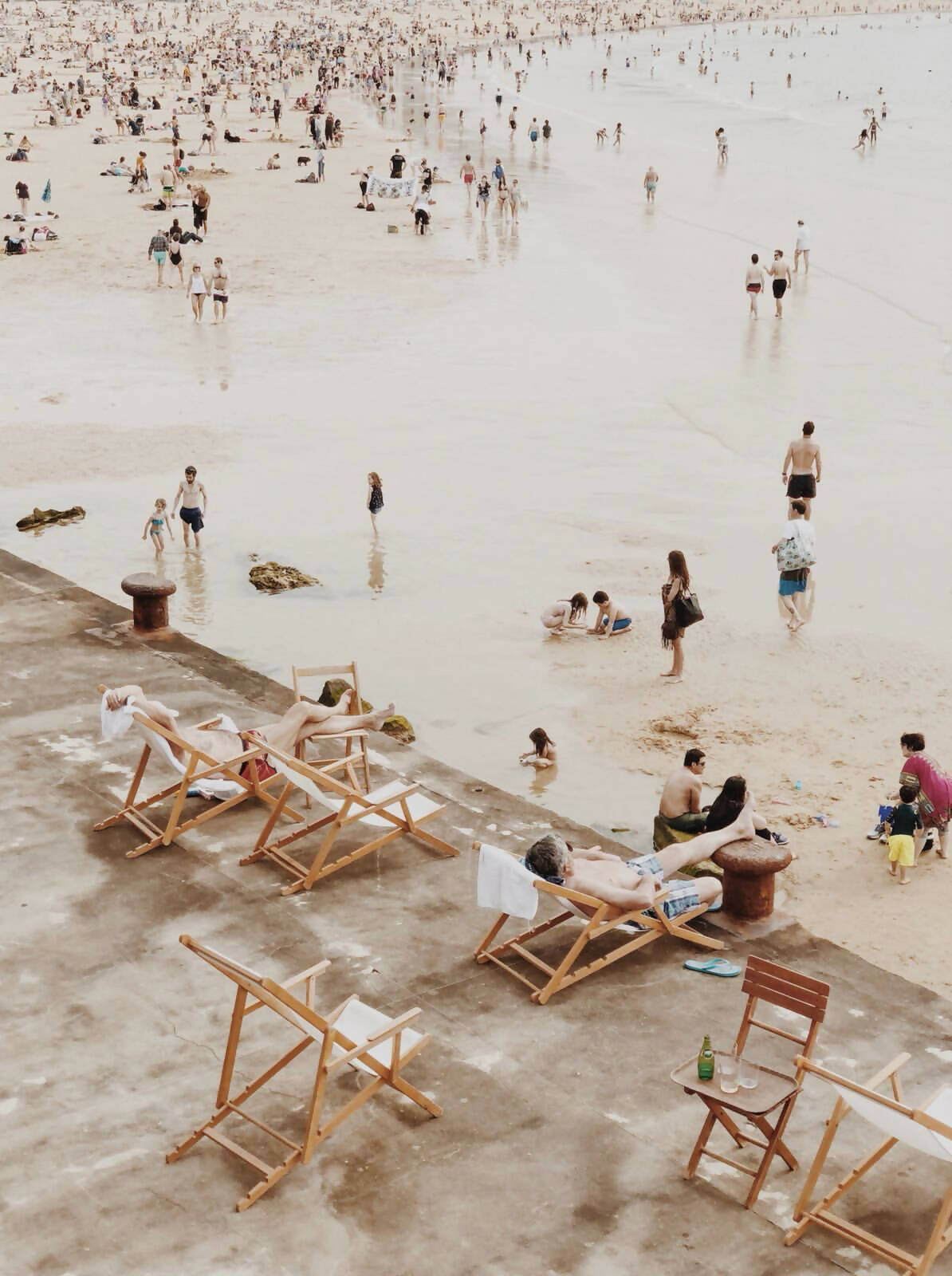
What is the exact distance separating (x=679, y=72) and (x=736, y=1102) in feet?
325

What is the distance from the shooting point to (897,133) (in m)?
65.8

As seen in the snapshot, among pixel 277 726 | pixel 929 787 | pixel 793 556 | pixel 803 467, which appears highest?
pixel 277 726

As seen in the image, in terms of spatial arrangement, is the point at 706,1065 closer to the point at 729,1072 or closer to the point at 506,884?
the point at 729,1072

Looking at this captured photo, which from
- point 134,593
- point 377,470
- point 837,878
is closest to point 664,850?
point 837,878

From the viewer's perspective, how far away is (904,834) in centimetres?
1037

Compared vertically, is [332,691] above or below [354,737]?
below

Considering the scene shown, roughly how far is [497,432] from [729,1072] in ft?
51.5

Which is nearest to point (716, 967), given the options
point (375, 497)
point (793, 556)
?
point (793, 556)

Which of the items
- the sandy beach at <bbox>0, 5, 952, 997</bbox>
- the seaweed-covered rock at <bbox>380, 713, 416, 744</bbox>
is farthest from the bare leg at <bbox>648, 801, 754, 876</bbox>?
the seaweed-covered rock at <bbox>380, 713, 416, 744</bbox>

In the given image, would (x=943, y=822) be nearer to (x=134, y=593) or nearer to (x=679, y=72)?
(x=134, y=593)

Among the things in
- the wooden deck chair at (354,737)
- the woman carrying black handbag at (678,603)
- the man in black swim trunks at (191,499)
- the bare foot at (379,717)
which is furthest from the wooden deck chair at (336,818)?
the man in black swim trunks at (191,499)

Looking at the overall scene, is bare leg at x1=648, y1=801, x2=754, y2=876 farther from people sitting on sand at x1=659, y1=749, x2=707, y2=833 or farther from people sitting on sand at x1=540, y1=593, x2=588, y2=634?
people sitting on sand at x1=540, y1=593, x2=588, y2=634

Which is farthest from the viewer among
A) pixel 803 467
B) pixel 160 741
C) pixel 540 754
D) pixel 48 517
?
pixel 48 517

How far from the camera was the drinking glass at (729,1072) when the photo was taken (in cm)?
595
